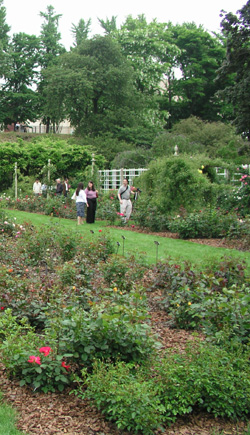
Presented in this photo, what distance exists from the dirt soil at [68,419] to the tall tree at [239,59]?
13.7 metres

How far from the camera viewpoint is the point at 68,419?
3133mm

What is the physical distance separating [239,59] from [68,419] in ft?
48.8

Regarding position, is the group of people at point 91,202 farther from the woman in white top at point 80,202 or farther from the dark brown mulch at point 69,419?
the dark brown mulch at point 69,419

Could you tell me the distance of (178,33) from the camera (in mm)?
42531

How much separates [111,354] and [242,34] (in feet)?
47.6

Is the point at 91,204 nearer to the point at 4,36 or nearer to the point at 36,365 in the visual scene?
the point at 36,365

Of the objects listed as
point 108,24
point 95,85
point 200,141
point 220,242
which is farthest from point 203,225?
point 108,24

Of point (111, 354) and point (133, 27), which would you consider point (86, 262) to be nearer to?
point (111, 354)

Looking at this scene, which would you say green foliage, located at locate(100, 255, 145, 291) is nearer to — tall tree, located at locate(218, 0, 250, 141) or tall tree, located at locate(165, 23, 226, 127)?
tall tree, located at locate(218, 0, 250, 141)

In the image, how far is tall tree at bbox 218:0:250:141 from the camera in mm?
15523

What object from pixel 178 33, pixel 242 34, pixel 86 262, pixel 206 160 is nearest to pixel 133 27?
pixel 178 33

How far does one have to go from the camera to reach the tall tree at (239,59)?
611 inches

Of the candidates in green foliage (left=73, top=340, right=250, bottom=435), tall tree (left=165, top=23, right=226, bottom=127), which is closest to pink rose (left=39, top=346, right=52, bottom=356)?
→ green foliage (left=73, top=340, right=250, bottom=435)

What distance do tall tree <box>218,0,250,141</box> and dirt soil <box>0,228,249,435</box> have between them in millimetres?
13656
